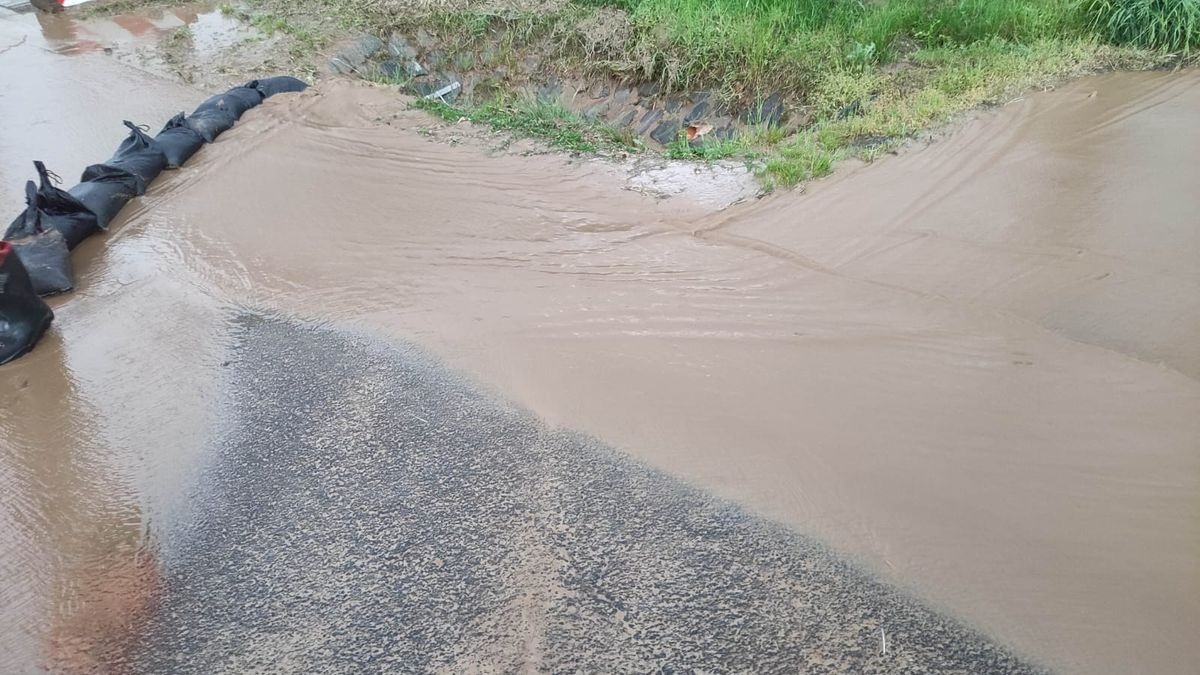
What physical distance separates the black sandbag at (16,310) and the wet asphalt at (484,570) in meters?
1.26

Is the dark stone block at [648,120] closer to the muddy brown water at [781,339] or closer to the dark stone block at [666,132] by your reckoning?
the dark stone block at [666,132]

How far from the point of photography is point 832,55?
6.67 m

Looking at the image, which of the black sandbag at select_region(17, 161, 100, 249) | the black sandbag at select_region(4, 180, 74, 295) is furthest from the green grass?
the black sandbag at select_region(4, 180, 74, 295)

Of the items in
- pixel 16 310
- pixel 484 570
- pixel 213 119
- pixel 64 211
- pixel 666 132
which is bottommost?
pixel 484 570

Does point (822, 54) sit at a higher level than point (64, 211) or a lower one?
higher

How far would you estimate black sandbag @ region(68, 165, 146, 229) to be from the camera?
504 centimetres

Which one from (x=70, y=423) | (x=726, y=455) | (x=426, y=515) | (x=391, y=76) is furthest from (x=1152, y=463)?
Answer: (x=391, y=76)

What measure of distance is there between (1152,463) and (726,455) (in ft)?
4.92

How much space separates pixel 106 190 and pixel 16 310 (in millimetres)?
1464

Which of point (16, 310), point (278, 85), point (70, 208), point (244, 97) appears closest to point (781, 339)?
point (16, 310)

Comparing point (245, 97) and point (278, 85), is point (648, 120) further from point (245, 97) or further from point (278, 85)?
point (245, 97)

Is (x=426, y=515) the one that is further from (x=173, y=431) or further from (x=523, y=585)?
(x=173, y=431)

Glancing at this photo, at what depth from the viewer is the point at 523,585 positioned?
277 centimetres

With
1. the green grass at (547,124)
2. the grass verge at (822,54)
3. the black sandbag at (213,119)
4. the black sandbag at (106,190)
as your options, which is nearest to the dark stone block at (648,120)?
the grass verge at (822,54)
